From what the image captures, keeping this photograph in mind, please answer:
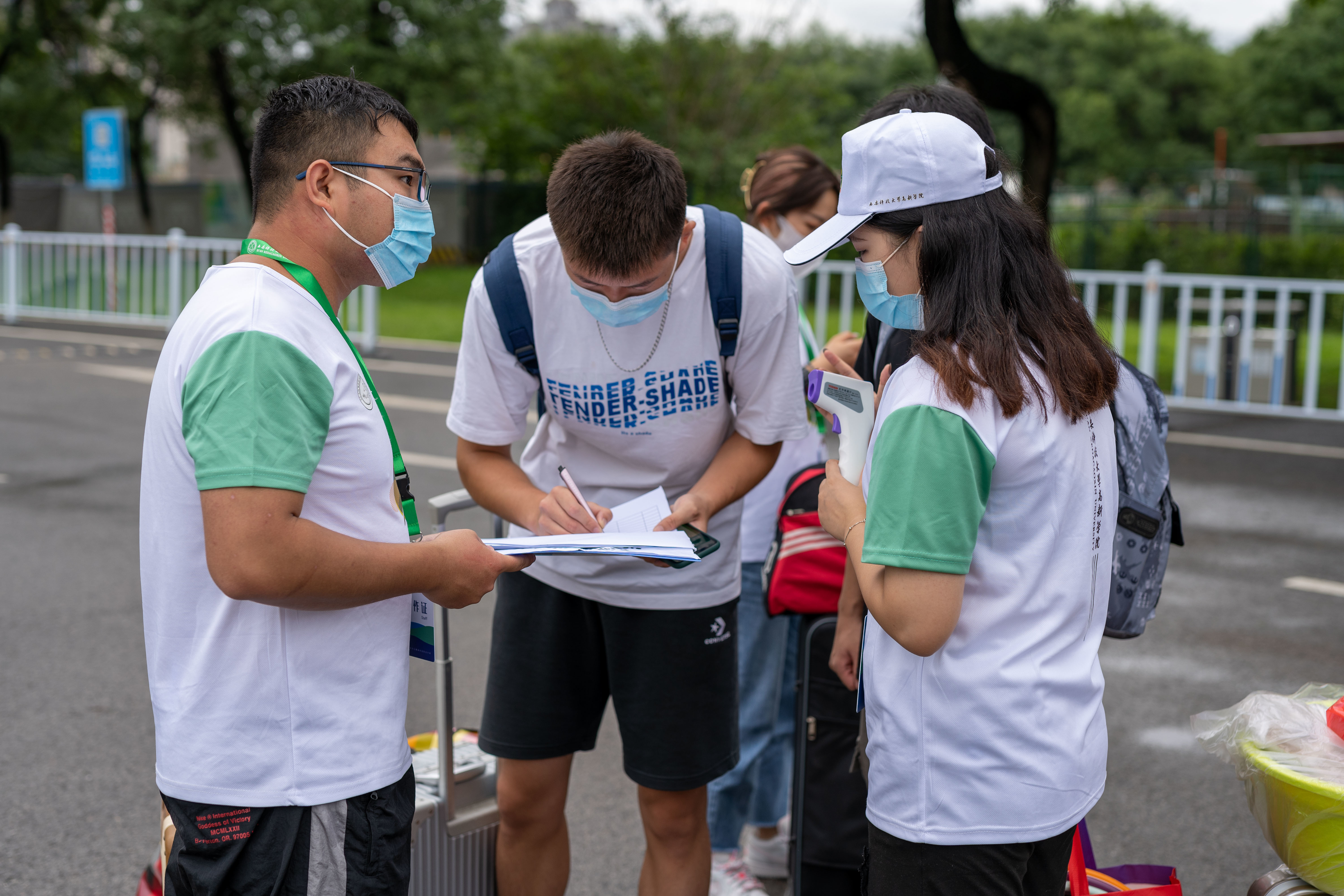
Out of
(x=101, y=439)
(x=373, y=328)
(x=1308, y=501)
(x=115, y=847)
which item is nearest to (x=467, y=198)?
(x=373, y=328)

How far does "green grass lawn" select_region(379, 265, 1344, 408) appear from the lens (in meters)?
12.5

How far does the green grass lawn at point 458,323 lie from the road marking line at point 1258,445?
43.9 inches

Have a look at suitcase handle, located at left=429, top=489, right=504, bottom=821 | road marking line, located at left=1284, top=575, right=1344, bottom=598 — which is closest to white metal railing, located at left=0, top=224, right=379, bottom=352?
road marking line, located at left=1284, top=575, right=1344, bottom=598

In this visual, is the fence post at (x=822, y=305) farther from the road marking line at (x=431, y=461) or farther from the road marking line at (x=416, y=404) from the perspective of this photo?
the road marking line at (x=431, y=461)

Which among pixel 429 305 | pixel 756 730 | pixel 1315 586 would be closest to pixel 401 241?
pixel 756 730

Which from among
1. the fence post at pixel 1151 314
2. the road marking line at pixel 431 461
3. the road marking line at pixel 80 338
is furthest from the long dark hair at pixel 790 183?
the road marking line at pixel 80 338

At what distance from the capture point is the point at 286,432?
1640mm

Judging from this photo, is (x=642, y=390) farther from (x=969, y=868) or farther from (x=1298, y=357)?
(x=1298, y=357)

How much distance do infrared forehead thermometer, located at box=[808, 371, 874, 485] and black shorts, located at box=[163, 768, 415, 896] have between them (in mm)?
976

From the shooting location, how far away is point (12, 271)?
665 inches

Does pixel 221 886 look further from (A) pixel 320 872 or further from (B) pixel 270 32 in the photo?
(B) pixel 270 32

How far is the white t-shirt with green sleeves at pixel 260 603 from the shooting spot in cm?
166

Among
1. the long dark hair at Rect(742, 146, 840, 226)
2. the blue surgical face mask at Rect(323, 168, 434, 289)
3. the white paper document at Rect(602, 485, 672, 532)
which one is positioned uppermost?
the long dark hair at Rect(742, 146, 840, 226)

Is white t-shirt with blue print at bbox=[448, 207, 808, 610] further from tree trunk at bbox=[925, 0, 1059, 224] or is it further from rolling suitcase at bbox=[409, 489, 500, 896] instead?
tree trunk at bbox=[925, 0, 1059, 224]
